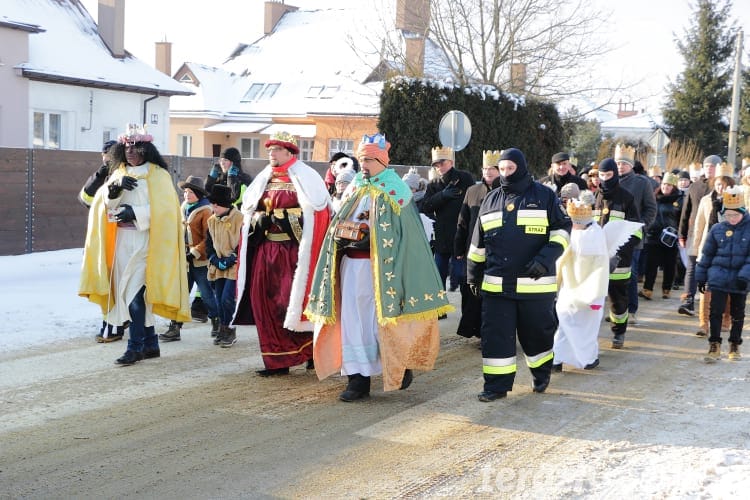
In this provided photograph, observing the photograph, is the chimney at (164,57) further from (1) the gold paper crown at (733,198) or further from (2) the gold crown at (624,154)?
(1) the gold paper crown at (733,198)

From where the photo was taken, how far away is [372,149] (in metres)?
7.49

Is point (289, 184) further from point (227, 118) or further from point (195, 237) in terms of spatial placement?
point (227, 118)

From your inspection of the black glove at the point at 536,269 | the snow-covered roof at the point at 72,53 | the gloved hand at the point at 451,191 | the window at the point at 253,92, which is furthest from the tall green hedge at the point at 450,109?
the window at the point at 253,92

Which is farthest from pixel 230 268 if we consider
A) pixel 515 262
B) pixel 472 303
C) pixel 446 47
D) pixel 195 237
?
pixel 446 47

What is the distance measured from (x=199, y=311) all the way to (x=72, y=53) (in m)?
19.0

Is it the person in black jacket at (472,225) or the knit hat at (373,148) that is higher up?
the knit hat at (373,148)

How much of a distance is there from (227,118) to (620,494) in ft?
135

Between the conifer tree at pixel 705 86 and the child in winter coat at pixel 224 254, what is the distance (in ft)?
137

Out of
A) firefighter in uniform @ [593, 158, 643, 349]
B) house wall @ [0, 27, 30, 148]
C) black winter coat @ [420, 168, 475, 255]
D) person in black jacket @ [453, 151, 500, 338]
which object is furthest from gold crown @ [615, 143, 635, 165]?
house wall @ [0, 27, 30, 148]

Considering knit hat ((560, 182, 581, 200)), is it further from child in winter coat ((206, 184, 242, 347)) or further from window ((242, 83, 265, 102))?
window ((242, 83, 265, 102))

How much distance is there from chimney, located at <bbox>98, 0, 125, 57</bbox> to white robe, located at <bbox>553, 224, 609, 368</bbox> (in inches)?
940

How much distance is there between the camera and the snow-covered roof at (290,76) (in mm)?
43219

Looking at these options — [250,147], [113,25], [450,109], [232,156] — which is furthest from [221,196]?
[250,147]

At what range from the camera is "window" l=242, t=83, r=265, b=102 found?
4597 centimetres
